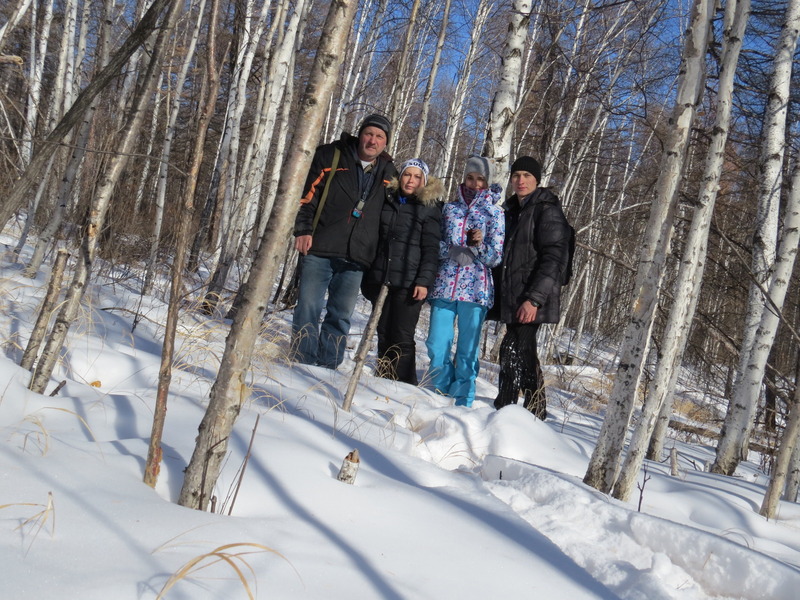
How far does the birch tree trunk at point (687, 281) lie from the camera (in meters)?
2.99

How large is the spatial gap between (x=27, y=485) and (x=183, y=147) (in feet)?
53.1

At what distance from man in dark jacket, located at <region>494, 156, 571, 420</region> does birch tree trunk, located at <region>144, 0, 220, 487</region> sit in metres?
2.61

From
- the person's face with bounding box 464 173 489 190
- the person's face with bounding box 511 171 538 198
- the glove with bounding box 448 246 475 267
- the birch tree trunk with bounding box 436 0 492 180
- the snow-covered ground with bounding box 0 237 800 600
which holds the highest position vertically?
the birch tree trunk with bounding box 436 0 492 180

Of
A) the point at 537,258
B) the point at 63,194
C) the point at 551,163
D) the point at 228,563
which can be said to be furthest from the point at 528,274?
the point at 551,163

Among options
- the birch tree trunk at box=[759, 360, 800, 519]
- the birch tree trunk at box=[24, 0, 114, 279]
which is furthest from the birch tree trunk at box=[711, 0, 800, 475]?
the birch tree trunk at box=[24, 0, 114, 279]

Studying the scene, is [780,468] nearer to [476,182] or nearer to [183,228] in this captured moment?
[476,182]

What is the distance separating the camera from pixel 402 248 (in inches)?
161

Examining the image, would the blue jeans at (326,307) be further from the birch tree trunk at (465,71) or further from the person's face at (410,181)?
the birch tree trunk at (465,71)

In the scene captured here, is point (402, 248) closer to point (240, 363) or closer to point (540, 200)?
point (540, 200)

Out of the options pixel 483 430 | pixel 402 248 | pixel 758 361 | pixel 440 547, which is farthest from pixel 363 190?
pixel 758 361

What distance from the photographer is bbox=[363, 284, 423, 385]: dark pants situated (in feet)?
14.0

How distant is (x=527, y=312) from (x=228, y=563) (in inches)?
112

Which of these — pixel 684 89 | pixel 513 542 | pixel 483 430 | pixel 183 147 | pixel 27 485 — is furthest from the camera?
pixel 183 147

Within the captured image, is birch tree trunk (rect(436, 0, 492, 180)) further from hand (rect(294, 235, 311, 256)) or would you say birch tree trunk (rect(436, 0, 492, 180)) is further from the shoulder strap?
hand (rect(294, 235, 311, 256))
